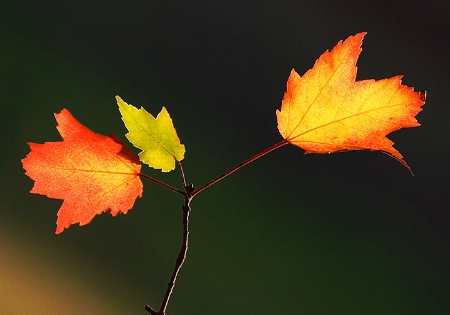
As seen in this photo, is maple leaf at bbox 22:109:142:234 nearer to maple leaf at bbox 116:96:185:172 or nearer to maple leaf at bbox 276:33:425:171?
maple leaf at bbox 116:96:185:172

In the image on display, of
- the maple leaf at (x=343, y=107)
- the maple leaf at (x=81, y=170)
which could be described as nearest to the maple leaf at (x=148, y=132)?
the maple leaf at (x=81, y=170)

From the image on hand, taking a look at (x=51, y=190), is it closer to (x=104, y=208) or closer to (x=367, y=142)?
(x=104, y=208)

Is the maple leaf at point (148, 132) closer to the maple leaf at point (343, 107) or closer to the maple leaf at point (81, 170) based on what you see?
the maple leaf at point (81, 170)

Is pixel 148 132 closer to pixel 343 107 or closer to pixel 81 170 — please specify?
pixel 81 170

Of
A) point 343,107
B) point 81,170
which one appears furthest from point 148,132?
point 343,107

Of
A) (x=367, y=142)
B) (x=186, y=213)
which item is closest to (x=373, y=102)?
(x=367, y=142)

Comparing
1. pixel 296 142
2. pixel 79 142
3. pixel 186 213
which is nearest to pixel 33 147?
pixel 79 142

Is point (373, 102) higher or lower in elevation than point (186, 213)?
higher
